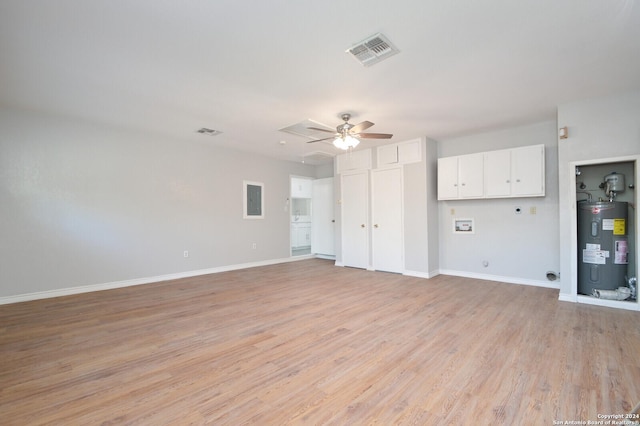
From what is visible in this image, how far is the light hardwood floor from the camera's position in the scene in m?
1.79

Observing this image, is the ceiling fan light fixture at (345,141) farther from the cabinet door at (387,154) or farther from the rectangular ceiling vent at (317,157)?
the rectangular ceiling vent at (317,157)

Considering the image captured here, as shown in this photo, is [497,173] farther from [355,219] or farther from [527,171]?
[355,219]

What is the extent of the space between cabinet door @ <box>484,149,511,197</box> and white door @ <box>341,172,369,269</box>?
2.35 metres

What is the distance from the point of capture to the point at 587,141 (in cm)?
384

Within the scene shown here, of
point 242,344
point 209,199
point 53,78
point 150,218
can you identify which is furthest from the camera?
point 209,199

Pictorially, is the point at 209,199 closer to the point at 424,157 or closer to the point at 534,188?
the point at 424,157

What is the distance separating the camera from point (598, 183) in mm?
4164

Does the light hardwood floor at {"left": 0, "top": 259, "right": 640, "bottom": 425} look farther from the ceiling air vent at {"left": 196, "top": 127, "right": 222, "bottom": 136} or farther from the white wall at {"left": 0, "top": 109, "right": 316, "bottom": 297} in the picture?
the ceiling air vent at {"left": 196, "top": 127, "right": 222, "bottom": 136}

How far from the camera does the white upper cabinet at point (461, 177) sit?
16.8 feet

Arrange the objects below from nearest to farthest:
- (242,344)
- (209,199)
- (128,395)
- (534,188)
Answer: (128,395) < (242,344) < (534,188) < (209,199)

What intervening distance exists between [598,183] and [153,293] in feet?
22.7

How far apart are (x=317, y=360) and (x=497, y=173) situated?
438 centimetres

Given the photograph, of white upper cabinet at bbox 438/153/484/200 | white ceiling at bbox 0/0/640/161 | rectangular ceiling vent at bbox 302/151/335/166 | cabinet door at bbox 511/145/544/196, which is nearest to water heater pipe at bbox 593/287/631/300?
cabinet door at bbox 511/145/544/196

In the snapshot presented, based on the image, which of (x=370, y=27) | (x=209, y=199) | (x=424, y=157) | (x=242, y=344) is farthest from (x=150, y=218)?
(x=424, y=157)
